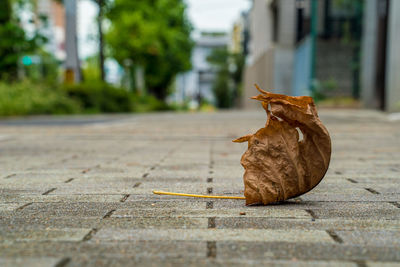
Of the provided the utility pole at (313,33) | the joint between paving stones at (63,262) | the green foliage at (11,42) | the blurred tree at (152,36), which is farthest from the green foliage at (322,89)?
the joint between paving stones at (63,262)

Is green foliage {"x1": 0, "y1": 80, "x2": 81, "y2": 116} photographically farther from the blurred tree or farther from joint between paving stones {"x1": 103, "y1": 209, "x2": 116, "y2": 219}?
joint between paving stones {"x1": 103, "y1": 209, "x2": 116, "y2": 219}

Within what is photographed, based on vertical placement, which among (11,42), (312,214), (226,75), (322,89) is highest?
(11,42)

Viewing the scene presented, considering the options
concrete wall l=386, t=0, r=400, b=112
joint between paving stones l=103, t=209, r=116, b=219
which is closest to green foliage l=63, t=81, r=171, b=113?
concrete wall l=386, t=0, r=400, b=112

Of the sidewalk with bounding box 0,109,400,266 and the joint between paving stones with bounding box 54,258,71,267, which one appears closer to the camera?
the joint between paving stones with bounding box 54,258,71,267

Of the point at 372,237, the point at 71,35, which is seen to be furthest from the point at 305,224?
the point at 71,35

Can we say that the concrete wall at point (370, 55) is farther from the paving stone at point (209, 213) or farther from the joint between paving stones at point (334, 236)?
the joint between paving stones at point (334, 236)

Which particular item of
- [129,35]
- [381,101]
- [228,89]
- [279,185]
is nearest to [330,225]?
[279,185]

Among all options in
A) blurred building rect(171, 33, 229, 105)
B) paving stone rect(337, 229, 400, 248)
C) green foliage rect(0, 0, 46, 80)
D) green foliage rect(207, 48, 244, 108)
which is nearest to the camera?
paving stone rect(337, 229, 400, 248)

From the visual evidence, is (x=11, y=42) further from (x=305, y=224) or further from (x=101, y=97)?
(x=305, y=224)
